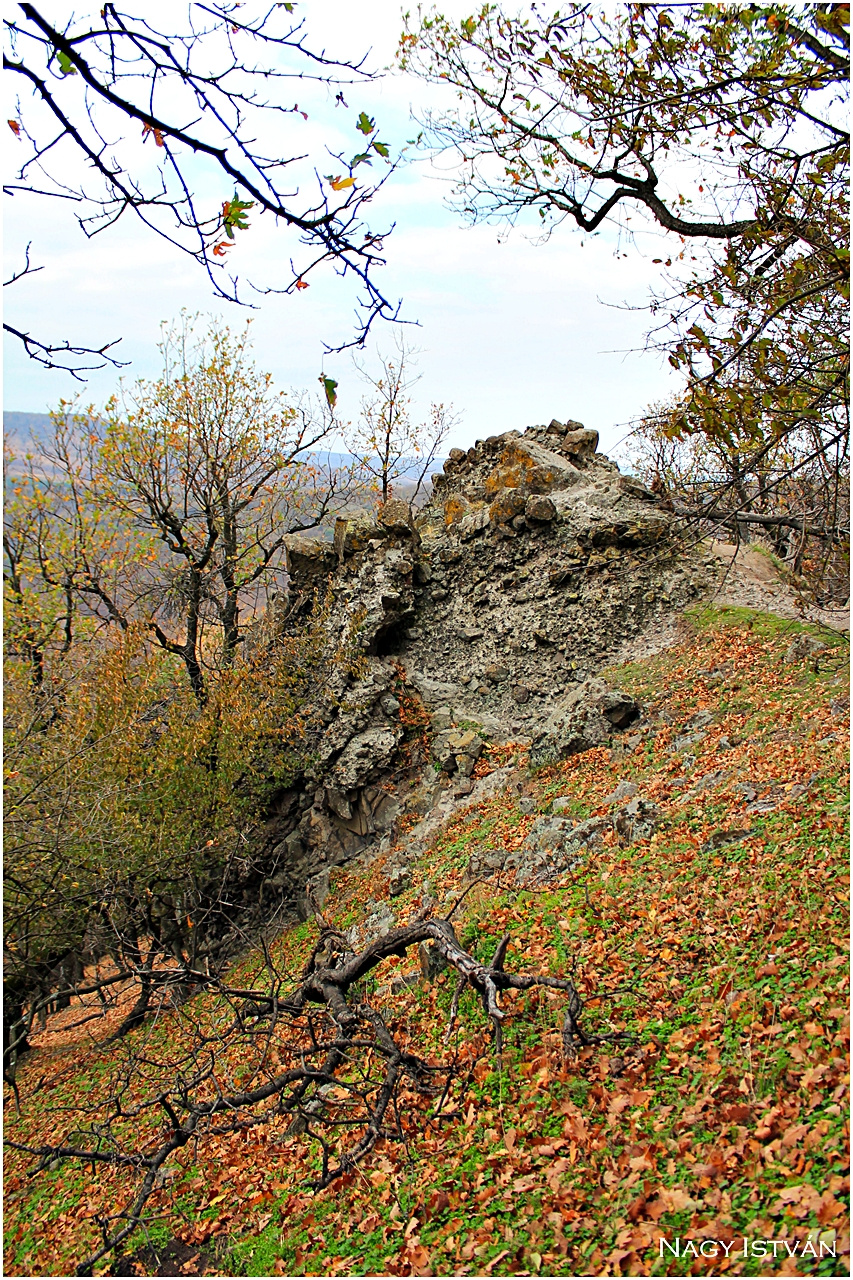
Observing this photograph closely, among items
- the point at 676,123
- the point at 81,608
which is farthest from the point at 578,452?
the point at 81,608

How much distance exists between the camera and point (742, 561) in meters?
14.4

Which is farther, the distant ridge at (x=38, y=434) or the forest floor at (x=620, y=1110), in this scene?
the distant ridge at (x=38, y=434)

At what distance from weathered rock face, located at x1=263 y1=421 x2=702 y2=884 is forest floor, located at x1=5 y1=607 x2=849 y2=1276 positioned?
471 cm

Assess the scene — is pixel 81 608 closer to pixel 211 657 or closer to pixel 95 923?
pixel 211 657

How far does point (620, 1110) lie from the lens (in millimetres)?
4129

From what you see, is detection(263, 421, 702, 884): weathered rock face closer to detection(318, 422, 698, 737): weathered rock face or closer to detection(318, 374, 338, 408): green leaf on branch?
detection(318, 422, 698, 737): weathered rock face

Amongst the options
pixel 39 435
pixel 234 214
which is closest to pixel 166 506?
pixel 39 435

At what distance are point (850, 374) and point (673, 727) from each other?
688 centimetres

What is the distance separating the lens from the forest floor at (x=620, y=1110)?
344 cm

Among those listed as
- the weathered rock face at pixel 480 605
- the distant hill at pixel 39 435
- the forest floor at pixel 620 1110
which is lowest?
the forest floor at pixel 620 1110

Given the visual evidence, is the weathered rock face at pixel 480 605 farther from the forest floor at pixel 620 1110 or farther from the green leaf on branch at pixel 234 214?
the green leaf on branch at pixel 234 214

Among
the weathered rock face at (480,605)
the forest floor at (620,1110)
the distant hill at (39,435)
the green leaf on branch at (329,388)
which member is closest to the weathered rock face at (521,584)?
the weathered rock face at (480,605)

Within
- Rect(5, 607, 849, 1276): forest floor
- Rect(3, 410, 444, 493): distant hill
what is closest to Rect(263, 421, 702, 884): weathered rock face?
Rect(3, 410, 444, 493): distant hill

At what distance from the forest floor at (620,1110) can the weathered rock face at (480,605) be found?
15.5 ft
